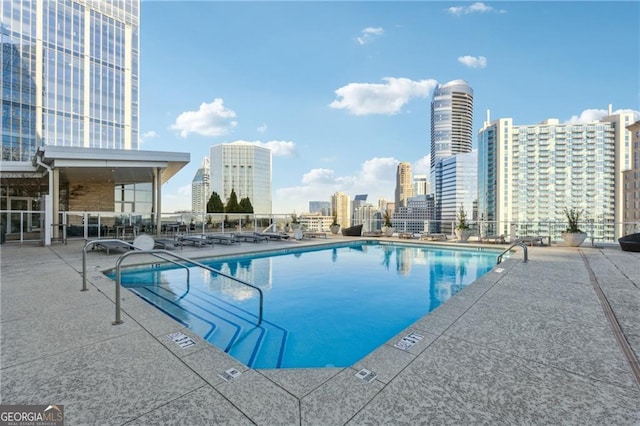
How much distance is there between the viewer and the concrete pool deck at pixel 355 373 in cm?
163

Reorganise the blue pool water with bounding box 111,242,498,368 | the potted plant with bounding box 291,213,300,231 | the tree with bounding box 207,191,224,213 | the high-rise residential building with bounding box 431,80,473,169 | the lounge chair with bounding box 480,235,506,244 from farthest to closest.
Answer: the high-rise residential building with bounding box 431,80,473,169 < the tree with bounding box 207,191,224,213 < the potted plant with bounding box 291,213,300,231 < the lounge chair with bounding box 480,235,506,244 < the blue pool water with bounding box 111,242,498,368

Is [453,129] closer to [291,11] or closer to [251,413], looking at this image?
[291,11]

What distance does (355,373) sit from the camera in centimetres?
208

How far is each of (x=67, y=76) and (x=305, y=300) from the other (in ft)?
145

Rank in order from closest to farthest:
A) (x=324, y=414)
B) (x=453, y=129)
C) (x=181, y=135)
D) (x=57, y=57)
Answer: (x=324, y=414) → (x=181, y=135) → (x=57, y=57) → (x=453, y=129)

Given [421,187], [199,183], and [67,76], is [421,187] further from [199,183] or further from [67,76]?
[67,76]

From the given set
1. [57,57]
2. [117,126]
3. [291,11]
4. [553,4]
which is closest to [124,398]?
[291,11]

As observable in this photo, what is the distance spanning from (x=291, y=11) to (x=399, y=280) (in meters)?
10.7

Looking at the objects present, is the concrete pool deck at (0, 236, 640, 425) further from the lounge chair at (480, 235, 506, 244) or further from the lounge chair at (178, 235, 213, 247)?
the lounge chair at (480, 235, 506, 244)

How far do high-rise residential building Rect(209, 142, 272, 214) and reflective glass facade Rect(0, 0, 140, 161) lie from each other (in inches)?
1546

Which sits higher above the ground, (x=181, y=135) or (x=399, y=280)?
(x=181, y=135)

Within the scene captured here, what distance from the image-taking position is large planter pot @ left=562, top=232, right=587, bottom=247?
10.6 m

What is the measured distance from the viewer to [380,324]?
13.4 feet

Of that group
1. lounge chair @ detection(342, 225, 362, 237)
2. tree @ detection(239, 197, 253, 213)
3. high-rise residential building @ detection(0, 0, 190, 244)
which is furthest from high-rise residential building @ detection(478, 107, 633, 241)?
high-rise residential building @ detection(0, 0, 190, 244)
